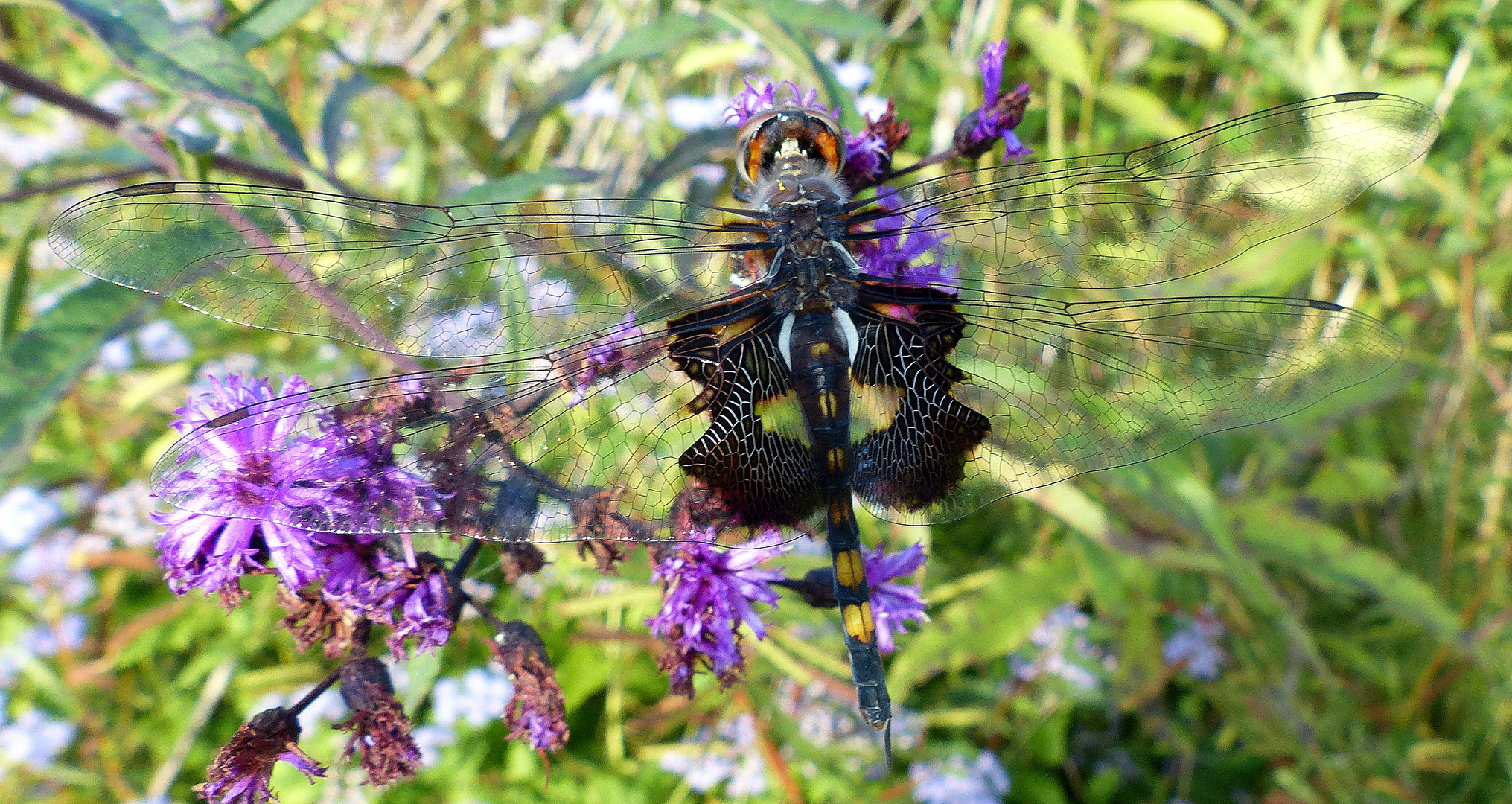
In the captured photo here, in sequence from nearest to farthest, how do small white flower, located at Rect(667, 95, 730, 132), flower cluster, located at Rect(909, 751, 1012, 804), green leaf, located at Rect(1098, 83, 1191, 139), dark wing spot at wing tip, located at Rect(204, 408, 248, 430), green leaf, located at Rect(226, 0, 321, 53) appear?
1. dark wing spot at wing tip, located at Rect(204, 408, 248, 430)
2. green leaf, located at Rect(226, 0, 321, 53)
3. flower cluster, located at Rect(909, 751, 1012, 804)
4. green leaf, located at Rect(1098, 83, 1191, 139)
5. small white flower, located at Rect(667, 95, 730, 132)

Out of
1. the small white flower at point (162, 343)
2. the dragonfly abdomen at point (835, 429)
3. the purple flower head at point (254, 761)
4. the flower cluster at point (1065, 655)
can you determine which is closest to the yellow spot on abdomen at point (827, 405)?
the dragonfly abdomen at point (835, 429)

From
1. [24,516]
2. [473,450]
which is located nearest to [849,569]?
[473,450]

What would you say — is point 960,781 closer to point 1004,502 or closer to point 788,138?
point 1004,502

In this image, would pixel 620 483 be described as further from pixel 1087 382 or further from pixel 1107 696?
pixel 1107 696

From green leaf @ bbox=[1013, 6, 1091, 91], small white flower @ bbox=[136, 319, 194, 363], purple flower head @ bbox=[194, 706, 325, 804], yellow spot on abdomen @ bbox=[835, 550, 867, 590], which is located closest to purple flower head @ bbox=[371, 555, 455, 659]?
purple flower head @ bbox=[194, 706, 325, 804]

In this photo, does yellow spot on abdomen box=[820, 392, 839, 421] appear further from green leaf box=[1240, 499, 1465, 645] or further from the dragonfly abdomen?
green leaf box=[1240, 499, 1465, 645]

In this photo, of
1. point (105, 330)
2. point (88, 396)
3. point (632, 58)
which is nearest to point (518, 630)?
point (105, 330)

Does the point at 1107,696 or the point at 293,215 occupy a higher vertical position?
the point at 293,215
